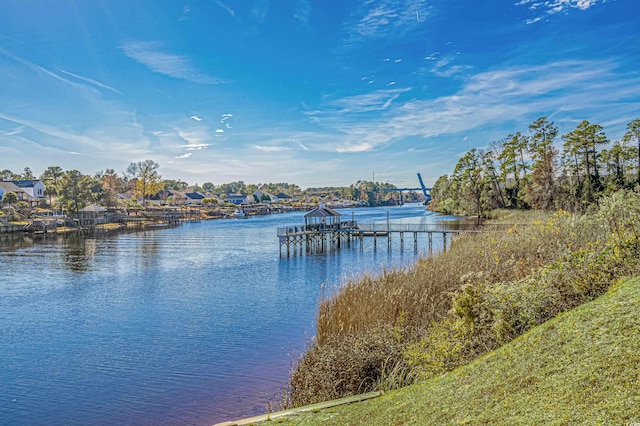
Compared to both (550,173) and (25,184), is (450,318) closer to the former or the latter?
(550,173)

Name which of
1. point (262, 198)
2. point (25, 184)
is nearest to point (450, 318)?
point (25, 184)

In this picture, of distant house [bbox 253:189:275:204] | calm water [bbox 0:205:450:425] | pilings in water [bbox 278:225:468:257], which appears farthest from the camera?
distant house [bbox 253:189:275:204]

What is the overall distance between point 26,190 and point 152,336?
76203 mm

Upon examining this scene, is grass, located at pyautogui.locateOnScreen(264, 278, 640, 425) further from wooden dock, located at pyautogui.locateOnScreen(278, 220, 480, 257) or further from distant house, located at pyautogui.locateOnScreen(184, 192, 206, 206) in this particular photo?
distant house, located at pyautogui.locateOnScreen(184, 192, 206, 206)

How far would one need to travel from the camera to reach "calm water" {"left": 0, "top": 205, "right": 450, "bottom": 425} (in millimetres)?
9656

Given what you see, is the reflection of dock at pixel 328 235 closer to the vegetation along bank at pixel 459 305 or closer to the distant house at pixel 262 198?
the vegetation along bank at pixel 459 305

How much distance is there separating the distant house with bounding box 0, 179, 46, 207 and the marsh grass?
76533 mm

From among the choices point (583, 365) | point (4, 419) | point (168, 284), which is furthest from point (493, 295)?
point (168, 284)

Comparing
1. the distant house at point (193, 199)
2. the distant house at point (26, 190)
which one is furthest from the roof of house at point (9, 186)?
the distant house at point (193, 199)

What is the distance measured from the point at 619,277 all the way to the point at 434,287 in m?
5.26

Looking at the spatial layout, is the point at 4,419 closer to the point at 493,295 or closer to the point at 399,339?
the point at 399,339

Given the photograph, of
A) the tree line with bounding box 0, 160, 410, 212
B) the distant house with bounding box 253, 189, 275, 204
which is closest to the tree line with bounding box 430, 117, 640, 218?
the tree line with bounding box 0, 160, 410, 212

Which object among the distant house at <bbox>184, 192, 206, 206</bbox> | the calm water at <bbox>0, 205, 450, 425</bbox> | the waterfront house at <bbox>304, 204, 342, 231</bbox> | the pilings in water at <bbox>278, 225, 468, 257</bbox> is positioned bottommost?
the calm water at <bbox>0, 205, 450, 425</bbox>

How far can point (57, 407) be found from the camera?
9.64 metres
